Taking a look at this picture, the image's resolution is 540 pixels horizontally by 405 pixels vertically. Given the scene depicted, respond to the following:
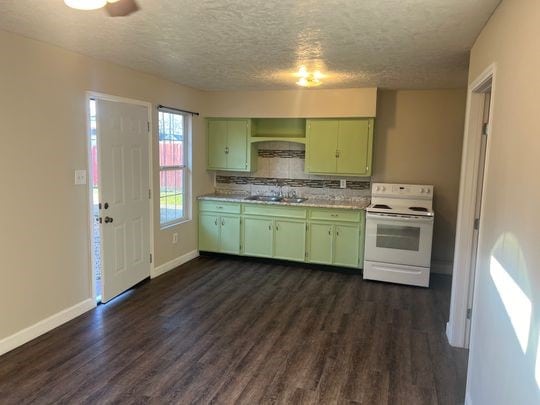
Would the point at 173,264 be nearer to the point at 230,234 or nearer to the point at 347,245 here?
the point at 230,234

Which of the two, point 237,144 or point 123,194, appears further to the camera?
point 237,144

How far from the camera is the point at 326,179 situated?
547 cm

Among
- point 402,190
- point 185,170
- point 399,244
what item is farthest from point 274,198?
point 399,244

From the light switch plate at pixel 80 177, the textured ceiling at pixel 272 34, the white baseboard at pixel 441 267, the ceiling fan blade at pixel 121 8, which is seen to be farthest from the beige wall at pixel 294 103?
Result: the ceiling fan blade at pixel 121 8

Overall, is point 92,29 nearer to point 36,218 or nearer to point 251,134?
point 36,218

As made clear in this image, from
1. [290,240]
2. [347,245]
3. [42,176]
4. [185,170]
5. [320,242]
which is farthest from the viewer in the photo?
[185,170]

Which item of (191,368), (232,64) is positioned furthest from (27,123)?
(191,368)

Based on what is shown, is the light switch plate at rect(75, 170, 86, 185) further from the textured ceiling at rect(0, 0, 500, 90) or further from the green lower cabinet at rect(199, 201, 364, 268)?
the green lower cabinet at rect(199, 201, 364, 268)

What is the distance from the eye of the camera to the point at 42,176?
3166 mm

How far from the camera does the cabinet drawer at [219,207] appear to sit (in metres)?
5.37

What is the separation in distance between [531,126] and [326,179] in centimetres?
Answer: 397

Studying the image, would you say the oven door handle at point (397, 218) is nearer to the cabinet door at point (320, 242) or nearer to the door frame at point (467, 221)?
the cabinet door at point (320, 242)

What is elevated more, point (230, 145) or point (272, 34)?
point (272, 34)

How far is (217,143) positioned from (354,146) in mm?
1920
